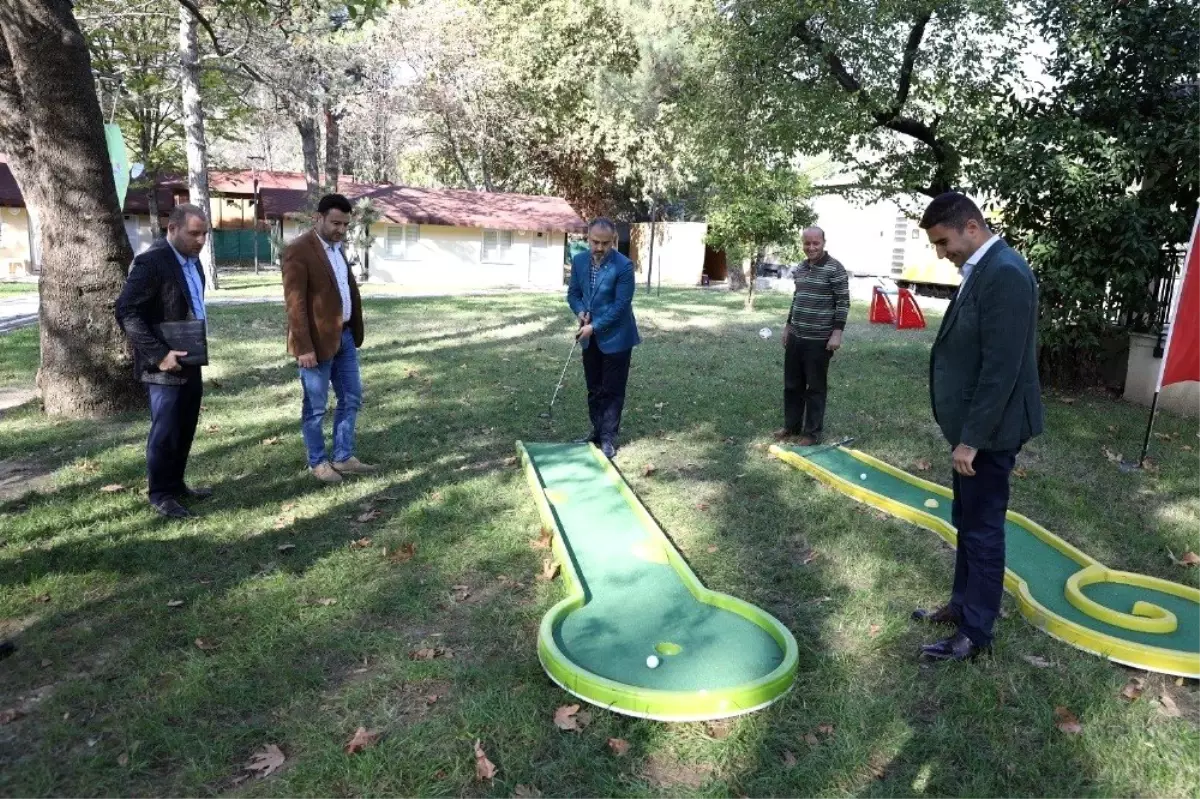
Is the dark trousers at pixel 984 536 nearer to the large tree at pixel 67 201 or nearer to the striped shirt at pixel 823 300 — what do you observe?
the striped shirt at pixel 823 300

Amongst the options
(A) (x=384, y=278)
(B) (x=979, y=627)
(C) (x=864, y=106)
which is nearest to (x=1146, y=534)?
(B) (x=979, y=627)

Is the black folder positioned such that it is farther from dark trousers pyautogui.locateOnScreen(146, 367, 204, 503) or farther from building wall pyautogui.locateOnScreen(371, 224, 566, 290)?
building wall pyautogui.locateOnScreen(371, 224, 566, 290)

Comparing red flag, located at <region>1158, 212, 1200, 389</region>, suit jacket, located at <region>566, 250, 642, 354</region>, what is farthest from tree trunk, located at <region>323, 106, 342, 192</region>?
red flag, located at <region>1158, 212, 1200, 389</region>

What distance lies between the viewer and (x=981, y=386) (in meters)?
3.15

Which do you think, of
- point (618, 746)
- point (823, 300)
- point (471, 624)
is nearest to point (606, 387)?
point (823, 300)

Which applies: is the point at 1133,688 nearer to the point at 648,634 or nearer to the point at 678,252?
the point at 648,634

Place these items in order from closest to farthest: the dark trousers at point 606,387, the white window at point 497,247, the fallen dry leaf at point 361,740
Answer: the fallen dry leaf at point 361,740, the dark trousers at point 606,387, the white window at point 497,247

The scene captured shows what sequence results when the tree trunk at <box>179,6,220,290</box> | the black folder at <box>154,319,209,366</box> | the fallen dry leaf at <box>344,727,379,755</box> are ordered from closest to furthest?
the fallen dry leaf at <box>344,727,379,755</box> < the black folder at <box>154,319,209,366</box> < the tree trunk at <box>179,6,220,290</box>

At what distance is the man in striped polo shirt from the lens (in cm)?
652

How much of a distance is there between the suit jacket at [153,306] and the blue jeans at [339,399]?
765 millimetres

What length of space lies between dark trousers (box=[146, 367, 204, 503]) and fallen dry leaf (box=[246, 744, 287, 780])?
2.67 m

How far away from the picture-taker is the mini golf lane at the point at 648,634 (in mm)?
2988

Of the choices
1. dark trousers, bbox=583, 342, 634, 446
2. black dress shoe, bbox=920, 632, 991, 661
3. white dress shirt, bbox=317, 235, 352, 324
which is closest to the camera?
black dress shoe, bbox=920, 632, 991, 661

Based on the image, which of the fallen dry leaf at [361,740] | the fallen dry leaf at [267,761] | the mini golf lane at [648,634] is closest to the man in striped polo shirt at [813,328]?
the mini golf lane at [648,634]
